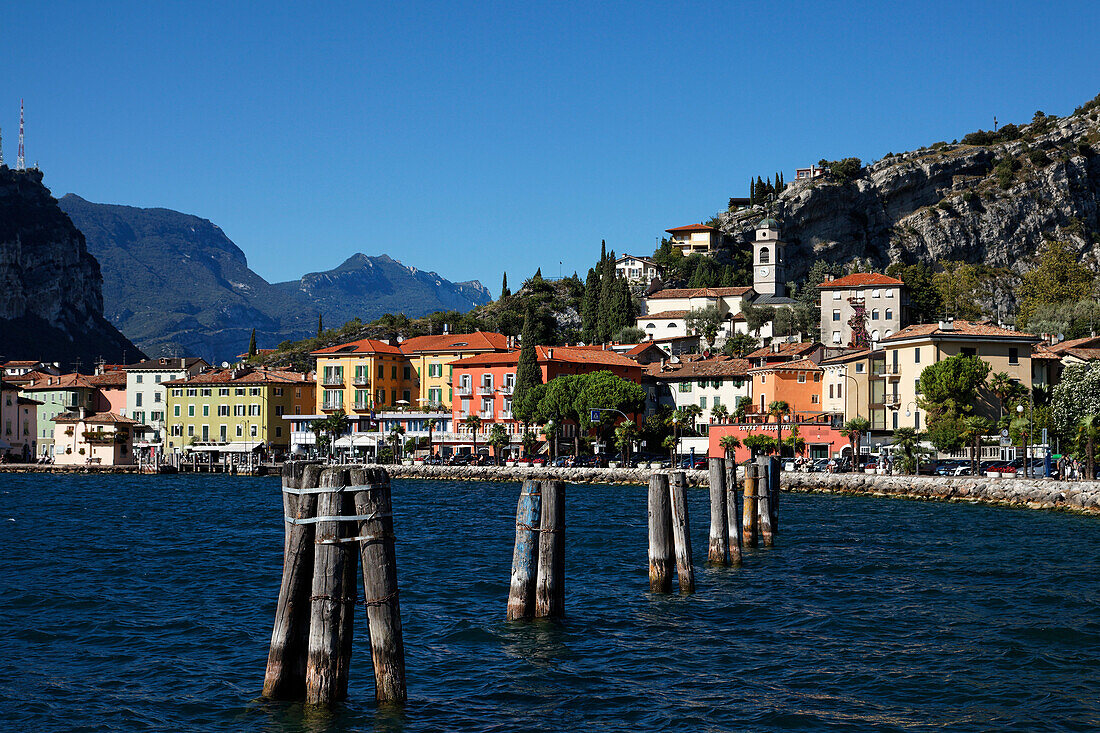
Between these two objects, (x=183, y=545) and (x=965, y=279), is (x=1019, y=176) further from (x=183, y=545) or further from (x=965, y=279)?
(x=183, y=545)

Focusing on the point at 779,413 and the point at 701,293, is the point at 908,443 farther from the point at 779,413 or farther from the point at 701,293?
the point at 701,293

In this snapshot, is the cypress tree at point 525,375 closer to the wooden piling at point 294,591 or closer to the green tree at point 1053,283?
the green tree at point 1053,283

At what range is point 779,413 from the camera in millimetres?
87688

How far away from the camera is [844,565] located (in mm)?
31812

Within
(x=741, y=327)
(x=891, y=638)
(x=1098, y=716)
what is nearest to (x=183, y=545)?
(x=891, y=638)

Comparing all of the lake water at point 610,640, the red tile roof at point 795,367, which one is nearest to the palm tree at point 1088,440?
the lake water at point 610,640

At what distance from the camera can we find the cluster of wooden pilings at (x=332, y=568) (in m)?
13.6

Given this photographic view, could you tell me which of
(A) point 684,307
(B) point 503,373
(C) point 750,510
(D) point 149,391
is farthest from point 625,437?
(D) point 149,391

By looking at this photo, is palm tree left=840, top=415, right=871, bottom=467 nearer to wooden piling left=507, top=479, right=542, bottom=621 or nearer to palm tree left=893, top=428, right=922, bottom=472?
palm tree left=893, top=428, right=922, bottom=472

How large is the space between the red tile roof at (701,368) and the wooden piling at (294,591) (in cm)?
8885

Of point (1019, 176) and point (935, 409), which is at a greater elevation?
point (1019, 176)

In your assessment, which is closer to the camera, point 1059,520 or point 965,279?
point 1059,520

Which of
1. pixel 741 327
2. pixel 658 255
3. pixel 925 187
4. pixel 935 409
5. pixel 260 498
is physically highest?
pixel 925 187

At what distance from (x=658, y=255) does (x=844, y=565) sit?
13348 centimetres
